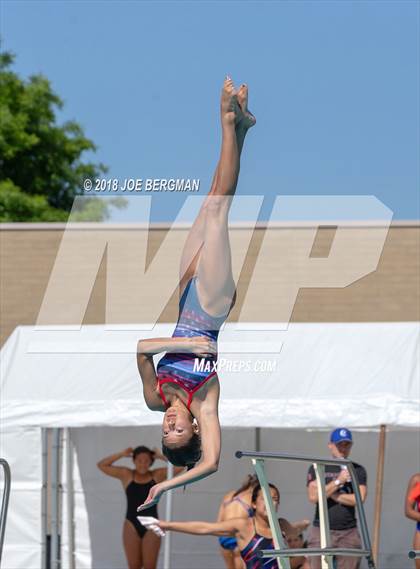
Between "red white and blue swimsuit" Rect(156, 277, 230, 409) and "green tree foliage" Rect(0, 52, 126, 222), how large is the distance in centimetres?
2062

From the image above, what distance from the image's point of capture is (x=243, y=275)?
16.2 metres

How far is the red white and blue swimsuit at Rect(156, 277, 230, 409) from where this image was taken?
5883mm

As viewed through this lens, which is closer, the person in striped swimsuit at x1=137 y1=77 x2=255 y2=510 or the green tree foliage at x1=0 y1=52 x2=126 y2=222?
the person in striped swimsuit at x1=137 y1=77 x2=255 y2=510

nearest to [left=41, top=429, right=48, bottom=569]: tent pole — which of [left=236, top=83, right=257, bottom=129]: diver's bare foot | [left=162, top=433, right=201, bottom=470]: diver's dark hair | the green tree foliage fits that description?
[left=162, top=433, right=201, bottom=470]: diver's dark hair

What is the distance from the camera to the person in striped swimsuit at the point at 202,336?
5.84 meters

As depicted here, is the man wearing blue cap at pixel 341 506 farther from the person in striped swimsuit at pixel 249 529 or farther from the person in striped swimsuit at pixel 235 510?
the person in striped swimsuit at pixel 249 529

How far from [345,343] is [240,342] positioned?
108 cm

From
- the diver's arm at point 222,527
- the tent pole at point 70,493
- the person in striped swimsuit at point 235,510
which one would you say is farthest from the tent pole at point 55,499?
the diver's arm at point 222,527

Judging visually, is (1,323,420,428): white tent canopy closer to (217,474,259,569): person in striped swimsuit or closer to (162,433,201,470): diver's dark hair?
(217,474,259,569): person in striped swimsuit

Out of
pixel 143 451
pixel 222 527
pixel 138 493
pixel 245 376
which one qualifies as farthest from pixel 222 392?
pixel 222 527

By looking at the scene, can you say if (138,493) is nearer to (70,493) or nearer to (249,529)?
(70,493)

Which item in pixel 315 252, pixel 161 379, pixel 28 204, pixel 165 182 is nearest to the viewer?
pixel 161 379

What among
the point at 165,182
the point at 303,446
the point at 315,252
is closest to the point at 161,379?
the point at 165,182

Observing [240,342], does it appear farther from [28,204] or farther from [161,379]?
[28,204]
